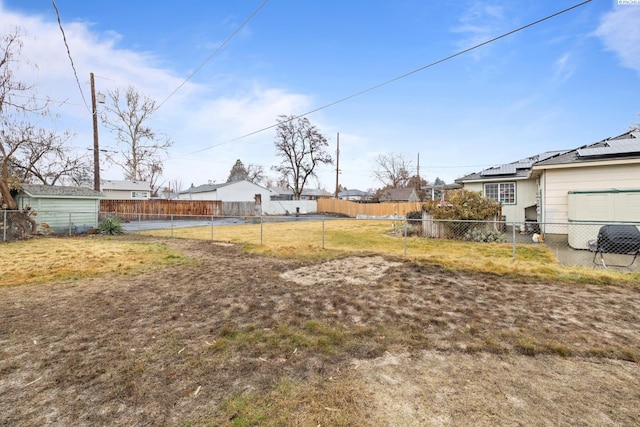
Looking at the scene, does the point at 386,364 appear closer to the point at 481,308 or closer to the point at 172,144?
the point at 481,308

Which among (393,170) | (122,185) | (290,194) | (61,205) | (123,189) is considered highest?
(393,170)

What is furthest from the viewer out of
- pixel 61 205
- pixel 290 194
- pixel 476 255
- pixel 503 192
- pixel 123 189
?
pixel 290 194

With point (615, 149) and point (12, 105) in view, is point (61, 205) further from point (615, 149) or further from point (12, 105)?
point (615, 149)

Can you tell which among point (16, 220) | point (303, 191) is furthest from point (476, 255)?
Result: point (303, 191)

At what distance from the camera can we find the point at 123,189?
117 feet

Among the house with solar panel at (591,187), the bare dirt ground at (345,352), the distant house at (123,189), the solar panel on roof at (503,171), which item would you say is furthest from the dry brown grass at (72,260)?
the distant house at (123,189)

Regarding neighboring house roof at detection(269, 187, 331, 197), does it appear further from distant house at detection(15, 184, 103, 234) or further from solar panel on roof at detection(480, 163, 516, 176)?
solar panel on roof at detection(480, 163, 516, 176)

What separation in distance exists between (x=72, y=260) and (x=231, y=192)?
30.0 meters

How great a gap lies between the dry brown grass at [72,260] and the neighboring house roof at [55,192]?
4.88 meters

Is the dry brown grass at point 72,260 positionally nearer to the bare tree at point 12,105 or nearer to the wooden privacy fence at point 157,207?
the bare tree at point 12,105

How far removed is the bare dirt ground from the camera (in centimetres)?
223

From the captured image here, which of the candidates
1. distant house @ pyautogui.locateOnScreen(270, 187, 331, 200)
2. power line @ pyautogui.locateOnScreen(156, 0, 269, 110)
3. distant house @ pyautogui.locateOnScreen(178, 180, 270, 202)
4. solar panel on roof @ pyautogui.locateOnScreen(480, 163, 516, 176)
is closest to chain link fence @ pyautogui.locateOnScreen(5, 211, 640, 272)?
solar panel on roof @ pyautogui.locateOnScreen(480, 163, 516, 176)

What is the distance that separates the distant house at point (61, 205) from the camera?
1511 centimetres

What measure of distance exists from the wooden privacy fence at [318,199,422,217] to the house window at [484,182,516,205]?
1119 centimetres
